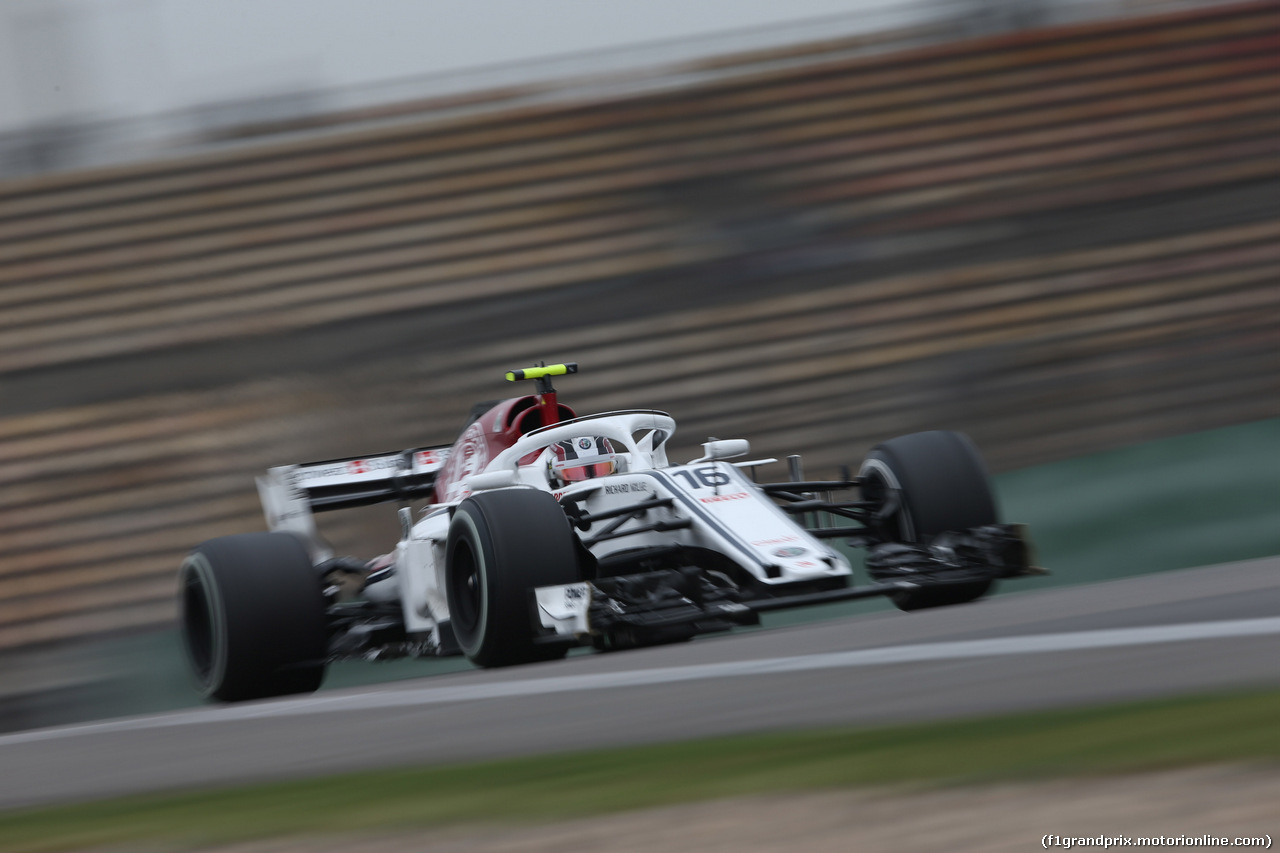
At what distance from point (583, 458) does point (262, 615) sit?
1819 mm

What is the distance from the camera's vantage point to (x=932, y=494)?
7.55m

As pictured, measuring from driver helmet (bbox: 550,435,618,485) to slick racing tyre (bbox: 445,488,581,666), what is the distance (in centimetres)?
105

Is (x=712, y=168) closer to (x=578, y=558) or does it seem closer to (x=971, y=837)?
(x=578, y=558)

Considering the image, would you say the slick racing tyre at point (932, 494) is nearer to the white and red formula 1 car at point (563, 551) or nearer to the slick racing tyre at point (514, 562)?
the white and red formula 1 car at point (563, 551)

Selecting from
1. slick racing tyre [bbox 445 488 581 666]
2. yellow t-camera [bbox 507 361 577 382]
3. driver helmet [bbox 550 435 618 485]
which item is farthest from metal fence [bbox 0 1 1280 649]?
slick racing tyre [bbox 445 488 581 666]

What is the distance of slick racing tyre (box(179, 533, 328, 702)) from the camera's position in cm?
807

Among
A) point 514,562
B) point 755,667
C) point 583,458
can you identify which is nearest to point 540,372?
point 583,458

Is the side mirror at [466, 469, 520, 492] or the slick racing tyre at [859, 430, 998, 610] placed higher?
the side mirror at [466, 469, 520, 492]

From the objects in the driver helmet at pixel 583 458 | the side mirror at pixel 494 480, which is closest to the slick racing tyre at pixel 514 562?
the side mirror at pixel 494 480

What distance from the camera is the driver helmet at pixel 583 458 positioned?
7883mm

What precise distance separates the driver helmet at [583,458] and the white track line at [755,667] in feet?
5.26

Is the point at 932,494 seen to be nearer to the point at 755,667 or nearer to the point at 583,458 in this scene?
the point at 583,458

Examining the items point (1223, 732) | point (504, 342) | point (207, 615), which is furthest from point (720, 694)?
point (504, 342)

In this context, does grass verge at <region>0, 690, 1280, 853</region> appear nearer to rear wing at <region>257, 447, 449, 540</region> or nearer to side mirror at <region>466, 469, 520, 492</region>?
side mirror at <region>466, 469, 520, 492</region>
